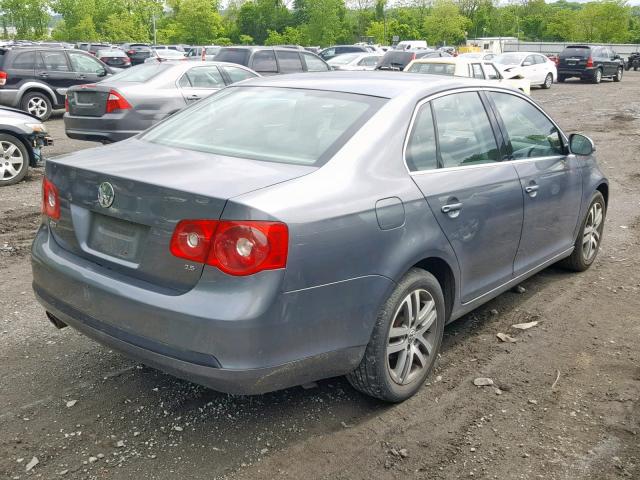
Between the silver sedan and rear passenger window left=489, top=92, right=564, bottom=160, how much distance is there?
6451mm

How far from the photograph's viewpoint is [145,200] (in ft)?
10.1

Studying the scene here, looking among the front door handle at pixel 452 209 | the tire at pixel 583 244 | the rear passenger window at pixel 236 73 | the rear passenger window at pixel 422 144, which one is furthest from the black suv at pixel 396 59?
the front door handle at pixel 452 209

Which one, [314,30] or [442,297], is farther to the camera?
[314,30]

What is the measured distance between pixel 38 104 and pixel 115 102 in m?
→ 6.59

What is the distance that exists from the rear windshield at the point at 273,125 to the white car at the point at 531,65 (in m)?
24.8

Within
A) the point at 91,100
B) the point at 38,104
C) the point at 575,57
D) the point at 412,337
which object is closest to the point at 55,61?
the point at 38,104

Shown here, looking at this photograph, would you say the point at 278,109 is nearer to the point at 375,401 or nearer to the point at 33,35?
the point at 375,401

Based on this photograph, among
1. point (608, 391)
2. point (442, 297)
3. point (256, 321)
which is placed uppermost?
point (256, 321)

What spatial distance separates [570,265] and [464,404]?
262 centimetres

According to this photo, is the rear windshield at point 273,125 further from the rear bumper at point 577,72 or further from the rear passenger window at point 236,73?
the rear bumper at point 577,72

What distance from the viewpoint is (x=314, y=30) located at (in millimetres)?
→ 92625

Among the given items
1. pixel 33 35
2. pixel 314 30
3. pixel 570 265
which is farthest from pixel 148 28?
pixel 570 265

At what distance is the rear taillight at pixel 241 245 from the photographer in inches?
113

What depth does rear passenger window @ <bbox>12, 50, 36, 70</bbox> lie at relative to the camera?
15.6 metres
